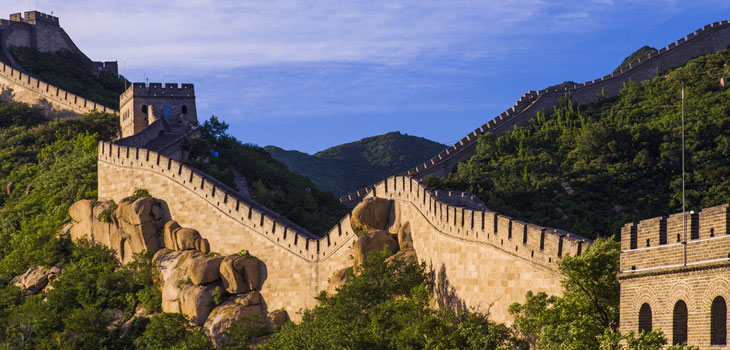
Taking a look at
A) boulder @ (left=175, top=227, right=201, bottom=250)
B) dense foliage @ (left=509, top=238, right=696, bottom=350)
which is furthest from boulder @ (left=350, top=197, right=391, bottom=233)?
dense foliage @ (left=509, top=238, right=696, bottom=350)

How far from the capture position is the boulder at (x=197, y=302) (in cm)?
3734

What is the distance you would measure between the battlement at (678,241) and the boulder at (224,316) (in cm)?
1699

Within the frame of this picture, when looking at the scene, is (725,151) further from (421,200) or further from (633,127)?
(421,200)

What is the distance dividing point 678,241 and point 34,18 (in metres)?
60.6

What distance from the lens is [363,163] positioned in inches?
4665

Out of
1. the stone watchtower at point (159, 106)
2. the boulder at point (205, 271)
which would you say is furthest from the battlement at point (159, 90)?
the boulder at point (205, 271)

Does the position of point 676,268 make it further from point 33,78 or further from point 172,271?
point 33,78

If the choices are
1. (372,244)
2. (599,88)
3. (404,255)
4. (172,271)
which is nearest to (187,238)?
(172,271)

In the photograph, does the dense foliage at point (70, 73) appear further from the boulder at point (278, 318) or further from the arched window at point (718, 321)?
the arched window at point (718, 321)

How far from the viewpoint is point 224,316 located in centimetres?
3669

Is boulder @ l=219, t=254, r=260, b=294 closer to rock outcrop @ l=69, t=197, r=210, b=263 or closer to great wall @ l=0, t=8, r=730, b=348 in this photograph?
great wall @ l=0, t=8, r=730, b=348

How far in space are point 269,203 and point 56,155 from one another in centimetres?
1214

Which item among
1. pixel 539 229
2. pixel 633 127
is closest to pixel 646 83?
pixel 633 127

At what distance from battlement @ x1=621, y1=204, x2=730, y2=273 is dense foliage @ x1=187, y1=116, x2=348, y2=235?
24.4m
